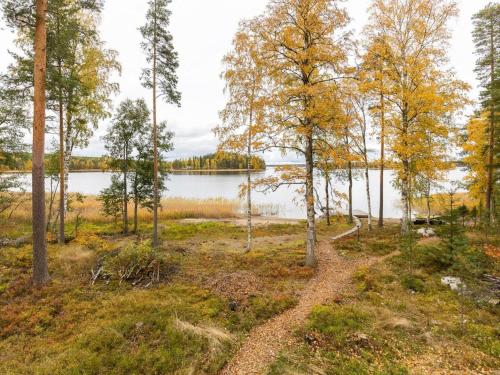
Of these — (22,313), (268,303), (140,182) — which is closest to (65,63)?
(140,182)

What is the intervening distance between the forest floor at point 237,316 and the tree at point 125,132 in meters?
7.19

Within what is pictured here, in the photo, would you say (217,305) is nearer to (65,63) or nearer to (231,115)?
(231,115)

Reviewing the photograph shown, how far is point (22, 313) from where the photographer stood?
277 inches

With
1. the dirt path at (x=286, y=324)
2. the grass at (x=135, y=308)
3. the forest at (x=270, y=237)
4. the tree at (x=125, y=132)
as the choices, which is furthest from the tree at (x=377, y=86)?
the tree at (x=125, y=132)

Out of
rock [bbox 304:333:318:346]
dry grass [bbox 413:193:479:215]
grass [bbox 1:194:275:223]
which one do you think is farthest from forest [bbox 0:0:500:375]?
grass [bbox 1:194:275:223]

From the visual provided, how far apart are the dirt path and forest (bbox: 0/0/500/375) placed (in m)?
0.06

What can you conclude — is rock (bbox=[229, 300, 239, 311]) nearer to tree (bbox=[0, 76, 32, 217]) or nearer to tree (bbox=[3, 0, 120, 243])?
tree (bbox=[3, 0, 120, 243])

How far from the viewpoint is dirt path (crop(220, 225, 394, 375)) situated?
5352mm

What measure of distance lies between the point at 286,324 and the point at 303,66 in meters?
8.64

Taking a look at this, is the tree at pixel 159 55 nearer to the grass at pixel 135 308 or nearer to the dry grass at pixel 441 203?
the grass at pixel 135 308

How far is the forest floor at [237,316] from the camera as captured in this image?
5.30 meters

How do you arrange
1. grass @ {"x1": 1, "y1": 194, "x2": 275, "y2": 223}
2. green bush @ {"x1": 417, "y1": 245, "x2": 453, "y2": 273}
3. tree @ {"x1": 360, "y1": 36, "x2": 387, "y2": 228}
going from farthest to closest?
grass @ {"x1": 1, "y1": 194, "x2": 275, "y2": 223} → tree @ {"x1": 360, "y1": 36, "x2": 387, "y2": 228} → green bush @ {"x1": 417, "y1": 245, "x2": 453, "y2": 273}

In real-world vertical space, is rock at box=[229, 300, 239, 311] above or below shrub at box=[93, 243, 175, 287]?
below

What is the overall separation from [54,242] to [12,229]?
6.23 meters
